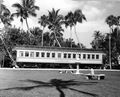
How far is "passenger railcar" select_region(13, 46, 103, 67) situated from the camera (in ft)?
102

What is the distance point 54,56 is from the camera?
3250 cm

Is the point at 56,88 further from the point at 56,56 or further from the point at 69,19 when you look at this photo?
the point at 69,19

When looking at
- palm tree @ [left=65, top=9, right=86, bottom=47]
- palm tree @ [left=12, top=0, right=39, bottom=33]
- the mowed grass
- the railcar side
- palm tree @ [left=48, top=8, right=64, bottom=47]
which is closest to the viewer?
the mowed grass

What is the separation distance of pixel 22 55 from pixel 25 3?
1362cm

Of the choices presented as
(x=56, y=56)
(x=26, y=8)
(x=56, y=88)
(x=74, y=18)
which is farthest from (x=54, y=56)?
(x=56, y=88)

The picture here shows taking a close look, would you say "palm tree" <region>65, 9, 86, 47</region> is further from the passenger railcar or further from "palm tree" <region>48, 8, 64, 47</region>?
the passenger railcar

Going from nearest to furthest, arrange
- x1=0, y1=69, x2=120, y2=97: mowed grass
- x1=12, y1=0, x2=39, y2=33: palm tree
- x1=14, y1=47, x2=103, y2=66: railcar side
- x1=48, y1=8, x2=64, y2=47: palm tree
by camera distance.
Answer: x1=0, y1=69, x2=120, y2=97: mowed grass, x1=14, y1=47, x2=103, y2=66: railcar side, x1=12, y1=0, x2=39, y2=33: palm tree, x1=48, y1=8, x2=64, y2=47: palm tree

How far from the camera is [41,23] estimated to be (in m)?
51.2

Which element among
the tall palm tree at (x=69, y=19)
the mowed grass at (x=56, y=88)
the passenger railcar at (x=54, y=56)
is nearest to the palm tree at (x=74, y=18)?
the tall palm tree at (x=69, y=19)

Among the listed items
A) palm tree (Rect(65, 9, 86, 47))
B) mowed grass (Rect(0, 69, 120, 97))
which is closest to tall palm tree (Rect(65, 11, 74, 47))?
palm tree (Rect(65, 9, 86, 47))

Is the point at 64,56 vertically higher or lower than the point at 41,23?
lower

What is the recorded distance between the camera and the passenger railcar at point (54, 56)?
3122 centimetres

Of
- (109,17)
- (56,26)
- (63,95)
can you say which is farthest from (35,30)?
(63,95)

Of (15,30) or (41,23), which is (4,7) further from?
(41,23)
